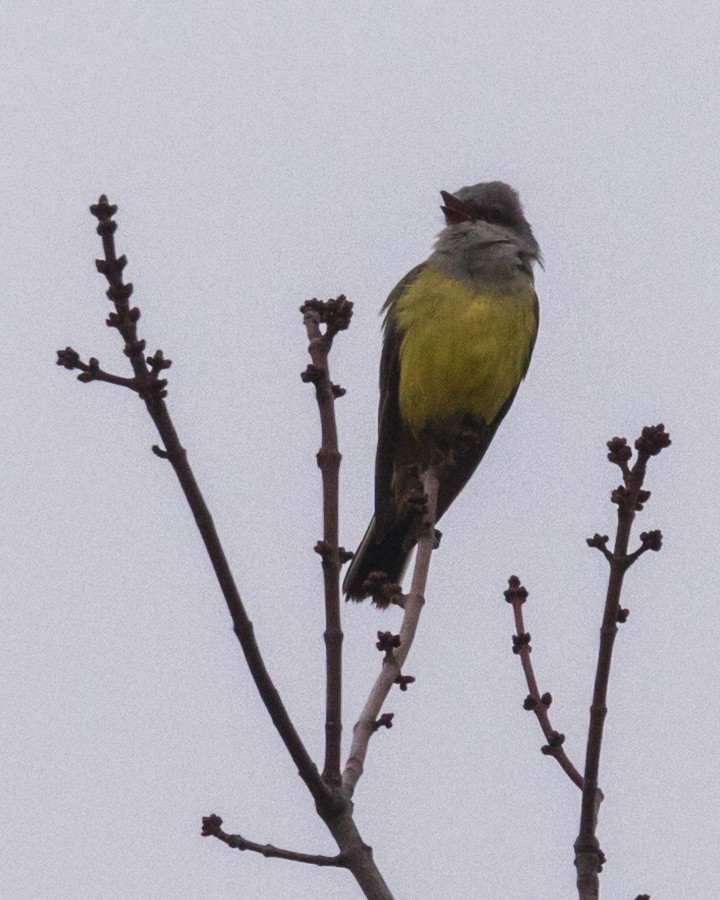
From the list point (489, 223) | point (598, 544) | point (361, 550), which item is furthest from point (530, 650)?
point (489, 223)

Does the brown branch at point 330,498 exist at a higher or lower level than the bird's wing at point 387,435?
lower

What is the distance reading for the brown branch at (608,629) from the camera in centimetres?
302

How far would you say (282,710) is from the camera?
9.88 ft

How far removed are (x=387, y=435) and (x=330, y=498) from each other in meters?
3.81

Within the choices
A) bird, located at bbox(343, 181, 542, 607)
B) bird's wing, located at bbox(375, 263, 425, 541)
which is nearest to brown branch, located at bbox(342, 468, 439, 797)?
bird, located at bbox(343, 181, 542, 607)

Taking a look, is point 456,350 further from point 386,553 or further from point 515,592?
point 515,592

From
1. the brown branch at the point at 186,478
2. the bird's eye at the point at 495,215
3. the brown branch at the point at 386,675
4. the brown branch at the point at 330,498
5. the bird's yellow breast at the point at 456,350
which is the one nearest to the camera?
the brown branch at the point at 186,478

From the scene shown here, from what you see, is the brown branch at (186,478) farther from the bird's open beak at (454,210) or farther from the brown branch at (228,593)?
the bird's open beak at (454,210)

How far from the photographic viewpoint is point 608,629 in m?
3.03

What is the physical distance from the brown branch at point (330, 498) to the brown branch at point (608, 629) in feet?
1.88

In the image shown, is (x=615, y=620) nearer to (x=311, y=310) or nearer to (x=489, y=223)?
(x=311, y=310)

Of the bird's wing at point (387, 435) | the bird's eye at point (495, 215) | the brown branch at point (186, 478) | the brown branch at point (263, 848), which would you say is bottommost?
the brown branch at point (263, 848)

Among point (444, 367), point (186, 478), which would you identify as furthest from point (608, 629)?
point (444, 367)

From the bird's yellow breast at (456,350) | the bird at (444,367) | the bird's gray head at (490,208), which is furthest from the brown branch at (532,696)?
the bird's gray head at (490,208)
